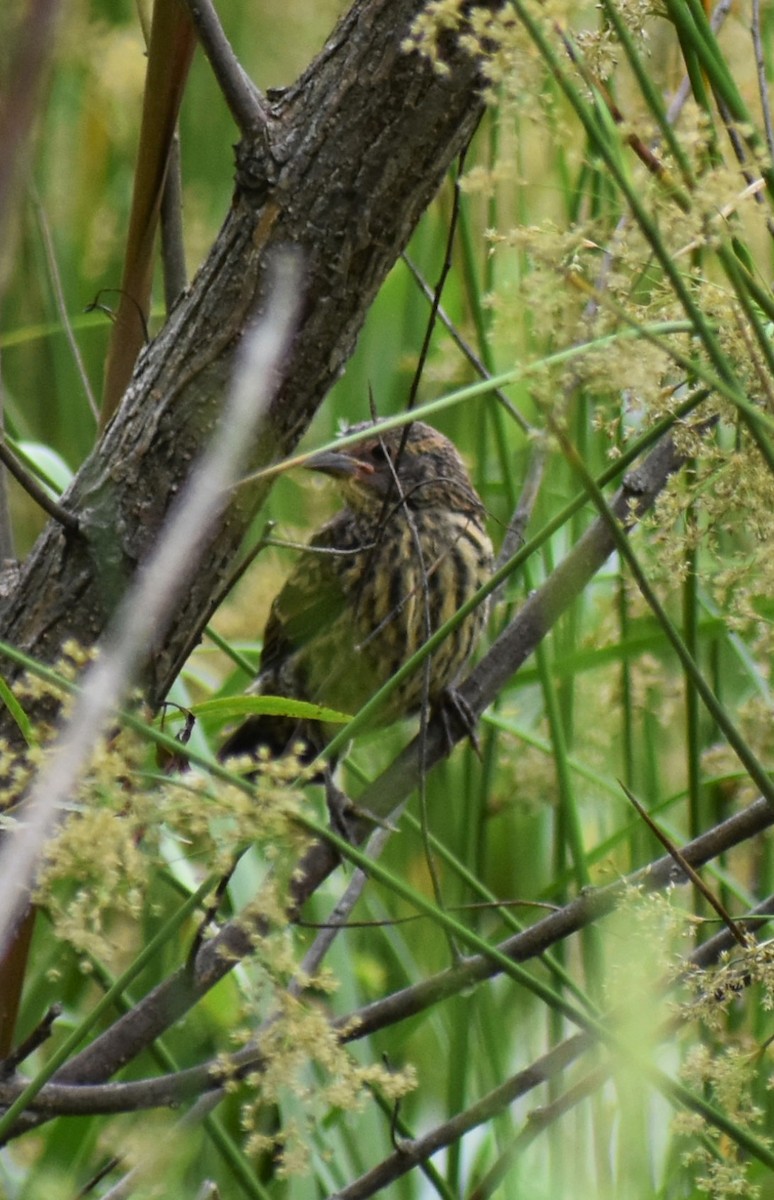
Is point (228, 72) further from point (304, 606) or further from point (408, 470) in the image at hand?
point (408, 470)

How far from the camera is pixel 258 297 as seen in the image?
161 cm

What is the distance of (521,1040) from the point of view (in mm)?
2279

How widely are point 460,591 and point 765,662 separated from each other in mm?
574

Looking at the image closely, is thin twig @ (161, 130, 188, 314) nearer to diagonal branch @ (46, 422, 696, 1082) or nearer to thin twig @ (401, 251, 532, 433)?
thin twig @ (401, 251, 532, 433)

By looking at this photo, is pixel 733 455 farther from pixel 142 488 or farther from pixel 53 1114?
pixel 53 1114

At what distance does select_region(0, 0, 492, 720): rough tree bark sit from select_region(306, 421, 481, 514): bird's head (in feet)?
3.74

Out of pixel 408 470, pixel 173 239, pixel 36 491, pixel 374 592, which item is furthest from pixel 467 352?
pixel 408 470

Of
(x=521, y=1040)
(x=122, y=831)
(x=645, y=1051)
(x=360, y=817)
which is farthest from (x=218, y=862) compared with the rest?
(x=521, y=1040)

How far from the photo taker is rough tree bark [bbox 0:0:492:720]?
1.56 meters

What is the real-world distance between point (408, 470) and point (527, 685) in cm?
63

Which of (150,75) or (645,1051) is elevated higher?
(150,75)

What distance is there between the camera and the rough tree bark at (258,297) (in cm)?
156

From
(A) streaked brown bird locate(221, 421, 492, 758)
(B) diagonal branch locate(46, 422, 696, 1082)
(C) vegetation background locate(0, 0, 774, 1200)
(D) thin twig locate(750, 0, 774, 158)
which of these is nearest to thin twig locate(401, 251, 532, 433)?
(C) vegetation background locate(0, 0, 774, 1200)

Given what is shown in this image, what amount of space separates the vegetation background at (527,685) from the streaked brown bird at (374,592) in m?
0.09
